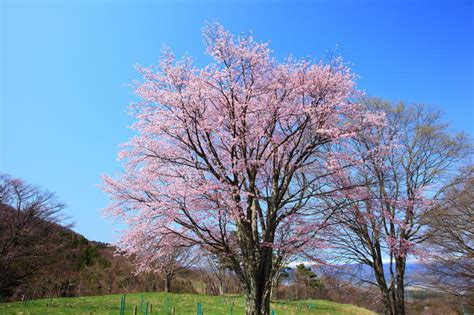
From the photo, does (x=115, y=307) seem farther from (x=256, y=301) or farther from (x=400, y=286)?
(x=400, y=286)

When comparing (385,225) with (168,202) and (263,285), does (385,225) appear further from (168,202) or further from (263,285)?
(168,202)

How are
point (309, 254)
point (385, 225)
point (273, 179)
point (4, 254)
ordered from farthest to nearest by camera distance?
point (4, 254), point (385, 225), point (309, 254), point (273, 179)

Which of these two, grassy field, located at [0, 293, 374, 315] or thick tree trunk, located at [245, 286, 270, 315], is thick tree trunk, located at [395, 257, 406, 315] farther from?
thick tree trunk, located at [245, 286, 270, 315]

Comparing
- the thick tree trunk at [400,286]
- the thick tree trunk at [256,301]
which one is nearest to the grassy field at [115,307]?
the thick tree trunk at [400,286]

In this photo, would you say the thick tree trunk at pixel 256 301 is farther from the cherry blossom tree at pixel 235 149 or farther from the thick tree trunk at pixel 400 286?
the thick tree trunk at pixel 400 286

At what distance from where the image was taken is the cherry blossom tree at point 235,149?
8.89 meters

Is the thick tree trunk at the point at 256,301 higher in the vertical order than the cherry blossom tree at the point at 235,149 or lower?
lower

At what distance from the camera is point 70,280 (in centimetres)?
2803

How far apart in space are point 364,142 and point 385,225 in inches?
141

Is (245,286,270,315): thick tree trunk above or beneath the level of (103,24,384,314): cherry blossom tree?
beneath

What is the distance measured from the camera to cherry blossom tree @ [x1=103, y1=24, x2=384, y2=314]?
889cm

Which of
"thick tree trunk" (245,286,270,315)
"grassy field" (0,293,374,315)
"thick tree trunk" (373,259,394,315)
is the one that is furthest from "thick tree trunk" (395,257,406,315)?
"thick tree trunk" (245,286,270,315)

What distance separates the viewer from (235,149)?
938 centimetres

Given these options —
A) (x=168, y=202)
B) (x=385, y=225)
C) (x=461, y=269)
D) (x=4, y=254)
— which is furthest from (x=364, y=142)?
(x=4, y=254)
